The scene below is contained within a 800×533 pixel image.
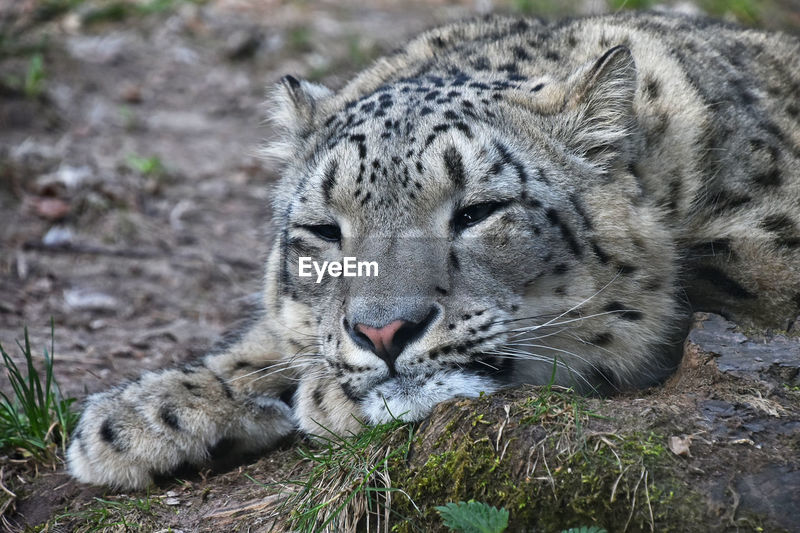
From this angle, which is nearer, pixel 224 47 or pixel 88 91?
pixel 88 91

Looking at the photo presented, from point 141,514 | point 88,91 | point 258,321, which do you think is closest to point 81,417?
point 141,514

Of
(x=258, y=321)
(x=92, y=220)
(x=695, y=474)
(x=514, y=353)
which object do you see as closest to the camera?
(x=695, y=474)

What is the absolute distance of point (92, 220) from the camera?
33.4ft

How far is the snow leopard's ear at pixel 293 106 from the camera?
618cm

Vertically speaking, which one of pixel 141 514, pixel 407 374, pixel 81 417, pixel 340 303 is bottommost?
pixel 141 514

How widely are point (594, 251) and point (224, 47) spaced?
1113cm

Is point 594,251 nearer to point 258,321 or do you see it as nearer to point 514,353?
point 514,353

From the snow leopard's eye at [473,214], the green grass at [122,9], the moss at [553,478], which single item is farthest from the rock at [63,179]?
the moss at [553,478]

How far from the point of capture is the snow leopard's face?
4570mm

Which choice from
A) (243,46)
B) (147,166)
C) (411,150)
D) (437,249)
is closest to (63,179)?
(147,166)

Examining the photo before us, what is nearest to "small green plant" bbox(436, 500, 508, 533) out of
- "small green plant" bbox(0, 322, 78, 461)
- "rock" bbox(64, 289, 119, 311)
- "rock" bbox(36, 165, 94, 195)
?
"small green plant" bbox(0, 322, 78, 461)

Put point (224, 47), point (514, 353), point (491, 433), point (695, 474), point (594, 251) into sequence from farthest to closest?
point (224, 47) → point (594, 251) → point (514, 353) → point (491, 433) → point (695, 474)

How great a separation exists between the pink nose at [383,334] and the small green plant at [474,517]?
2.70 ft

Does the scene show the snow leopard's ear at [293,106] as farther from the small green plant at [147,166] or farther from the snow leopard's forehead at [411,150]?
the small green plant at [147,166]
